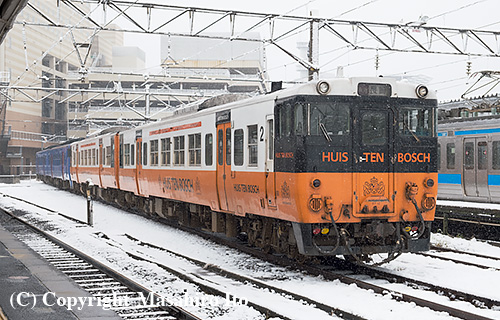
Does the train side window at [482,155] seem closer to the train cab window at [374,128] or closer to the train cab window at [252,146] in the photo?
the train cab window at [374,128]

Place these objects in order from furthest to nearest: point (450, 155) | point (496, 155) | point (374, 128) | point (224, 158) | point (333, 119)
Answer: point (450, 155)
point (496, 155)
point (224, 158)
point (374, 128)
point (333, 119)

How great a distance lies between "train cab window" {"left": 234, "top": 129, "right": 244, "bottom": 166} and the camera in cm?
1164

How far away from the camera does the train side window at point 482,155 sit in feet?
58.4

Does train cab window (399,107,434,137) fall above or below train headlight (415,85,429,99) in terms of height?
below

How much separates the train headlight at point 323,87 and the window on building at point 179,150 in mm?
6473

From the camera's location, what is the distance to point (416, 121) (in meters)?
10.1

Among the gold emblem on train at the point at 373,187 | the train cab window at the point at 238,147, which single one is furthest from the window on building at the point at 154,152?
the gold emblem on train at the point at 373,187

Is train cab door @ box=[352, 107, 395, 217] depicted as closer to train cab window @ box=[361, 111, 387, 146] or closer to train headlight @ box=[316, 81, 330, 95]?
train cab window @ box=[361, 111, 387, 146]

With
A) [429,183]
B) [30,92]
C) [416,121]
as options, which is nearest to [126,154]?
[416,121]

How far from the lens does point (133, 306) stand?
7547 millimetres

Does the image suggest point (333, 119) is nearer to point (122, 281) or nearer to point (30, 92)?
point (122, 281)

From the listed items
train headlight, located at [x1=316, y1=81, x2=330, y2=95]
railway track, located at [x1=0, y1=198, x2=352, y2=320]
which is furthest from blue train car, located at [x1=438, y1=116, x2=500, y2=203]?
railway track, located at [x1=0, y1=198, x2=352, y2=320]

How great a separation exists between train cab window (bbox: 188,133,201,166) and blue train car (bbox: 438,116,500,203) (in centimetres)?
830

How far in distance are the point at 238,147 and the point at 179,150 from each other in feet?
14.1
